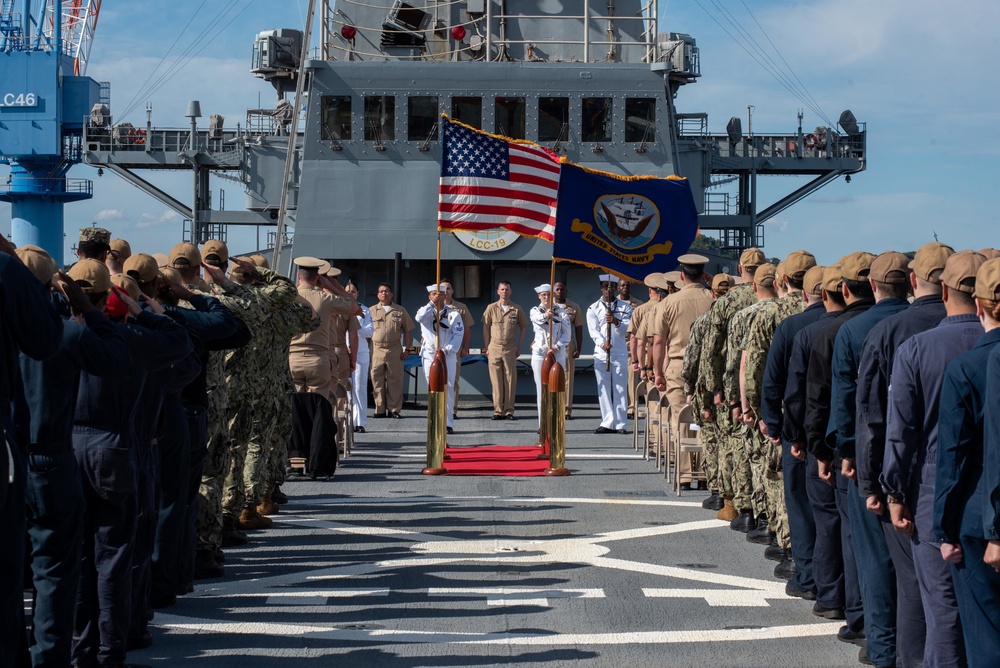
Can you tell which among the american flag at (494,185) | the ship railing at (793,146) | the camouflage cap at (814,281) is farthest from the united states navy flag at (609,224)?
the ship railing at (793,146)

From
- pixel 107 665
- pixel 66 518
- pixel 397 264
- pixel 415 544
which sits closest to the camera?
pixel 66 518

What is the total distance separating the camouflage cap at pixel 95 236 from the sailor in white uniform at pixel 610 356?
10920 millimetres

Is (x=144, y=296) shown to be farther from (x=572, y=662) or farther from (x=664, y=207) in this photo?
(x=664, y=207)

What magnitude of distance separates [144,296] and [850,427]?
10.7ft

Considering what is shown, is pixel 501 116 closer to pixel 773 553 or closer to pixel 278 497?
pixel 278 497

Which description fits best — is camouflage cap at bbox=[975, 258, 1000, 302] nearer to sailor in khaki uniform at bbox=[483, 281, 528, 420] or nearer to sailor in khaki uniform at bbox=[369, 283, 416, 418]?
sailor in khaki uniform at bbox=[483, 281, 528, 420]

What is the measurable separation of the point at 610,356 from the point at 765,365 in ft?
29.8

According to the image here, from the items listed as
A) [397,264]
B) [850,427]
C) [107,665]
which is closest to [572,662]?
[850,427]

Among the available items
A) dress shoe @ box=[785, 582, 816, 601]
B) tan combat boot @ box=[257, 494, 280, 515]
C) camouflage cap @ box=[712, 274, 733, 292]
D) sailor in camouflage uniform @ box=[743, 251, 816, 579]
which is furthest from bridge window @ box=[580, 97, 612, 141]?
dress shoe @ box=[785, 582, 816, 601]

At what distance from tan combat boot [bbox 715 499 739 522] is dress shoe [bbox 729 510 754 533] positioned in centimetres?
28

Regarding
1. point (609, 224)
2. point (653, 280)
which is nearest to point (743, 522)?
point (609, 224)

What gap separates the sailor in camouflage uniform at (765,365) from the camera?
7.92 meters

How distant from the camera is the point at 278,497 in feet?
35.7

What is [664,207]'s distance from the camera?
45.1 feet
